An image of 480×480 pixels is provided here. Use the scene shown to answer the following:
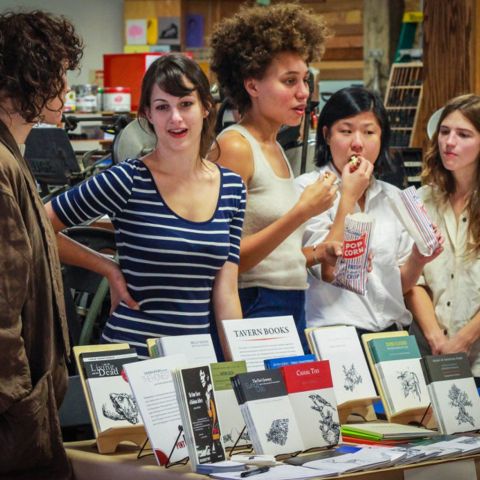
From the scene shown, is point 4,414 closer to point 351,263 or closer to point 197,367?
point 197,367

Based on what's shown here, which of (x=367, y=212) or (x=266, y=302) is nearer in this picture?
(x=266, y=302)

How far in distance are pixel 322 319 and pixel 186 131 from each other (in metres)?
0.75

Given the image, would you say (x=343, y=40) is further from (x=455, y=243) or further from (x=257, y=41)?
(x=257, y=41)

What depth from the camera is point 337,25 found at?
11.4m

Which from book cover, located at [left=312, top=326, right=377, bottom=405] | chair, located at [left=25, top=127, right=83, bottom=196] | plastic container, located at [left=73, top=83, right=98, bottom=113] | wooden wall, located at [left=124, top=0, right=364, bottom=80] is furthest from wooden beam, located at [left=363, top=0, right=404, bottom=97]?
book cover, located at [left=312, top=326, right=377, bottom=405]

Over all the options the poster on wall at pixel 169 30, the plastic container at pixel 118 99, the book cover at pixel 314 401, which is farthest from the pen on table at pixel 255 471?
the poster on wall at pixel 169 30

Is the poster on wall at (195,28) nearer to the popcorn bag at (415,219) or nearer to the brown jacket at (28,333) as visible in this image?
the popcorn bag at (415,219)

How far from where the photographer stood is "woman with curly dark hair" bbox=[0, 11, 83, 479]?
1.82 metres

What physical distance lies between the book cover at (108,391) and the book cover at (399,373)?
0.66 metres

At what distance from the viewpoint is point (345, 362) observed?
2.43 m

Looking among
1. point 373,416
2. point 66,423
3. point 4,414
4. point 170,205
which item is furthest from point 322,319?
point 4,414

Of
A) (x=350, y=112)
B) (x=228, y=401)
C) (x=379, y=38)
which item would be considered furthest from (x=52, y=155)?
(x=379, y=38)

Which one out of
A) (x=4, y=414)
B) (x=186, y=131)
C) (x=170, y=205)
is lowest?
(x=4, y=414)

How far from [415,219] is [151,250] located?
2.54ft
